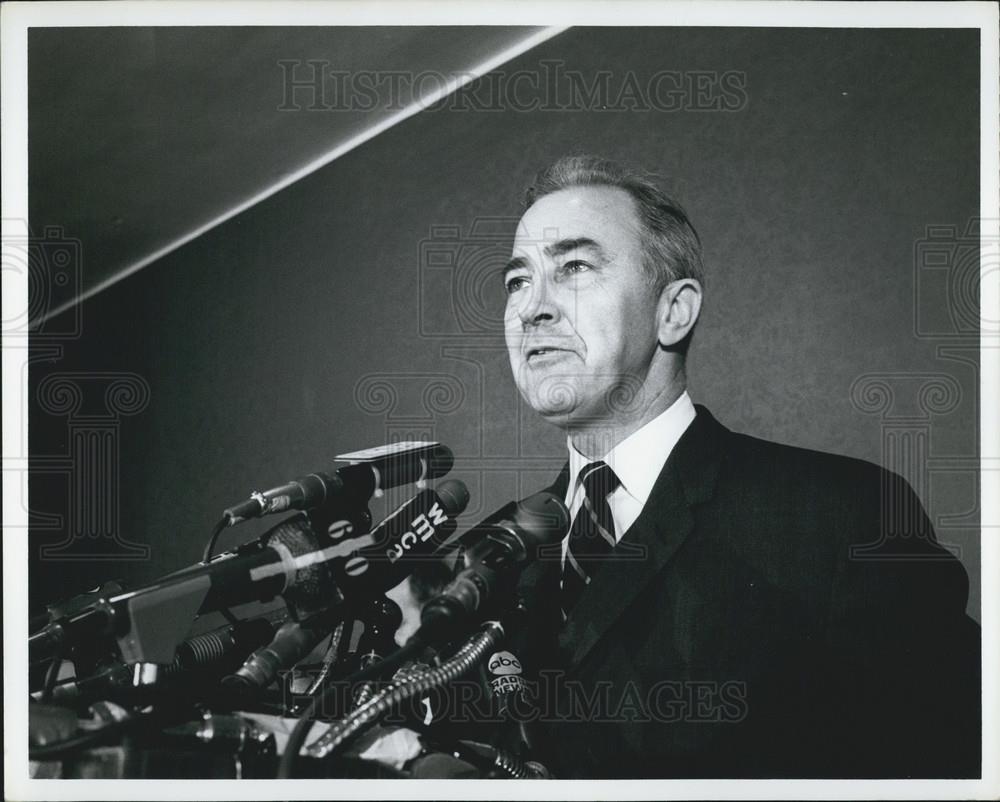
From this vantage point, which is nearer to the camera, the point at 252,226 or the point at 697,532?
the point at 697,532

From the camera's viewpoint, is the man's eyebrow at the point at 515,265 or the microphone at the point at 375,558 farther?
the man's eyebrow at the point at 515,265

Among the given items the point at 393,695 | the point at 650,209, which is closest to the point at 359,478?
the point at 393,695

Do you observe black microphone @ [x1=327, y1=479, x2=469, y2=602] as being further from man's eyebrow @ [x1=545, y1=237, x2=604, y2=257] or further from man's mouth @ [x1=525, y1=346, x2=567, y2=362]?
man's eyebrow @ [x1=545, y1=237, x2=604, y2=257]

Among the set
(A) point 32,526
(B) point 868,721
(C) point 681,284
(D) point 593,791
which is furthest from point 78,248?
(B) point 868,721

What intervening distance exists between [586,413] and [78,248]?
1.64 m

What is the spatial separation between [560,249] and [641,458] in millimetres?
662

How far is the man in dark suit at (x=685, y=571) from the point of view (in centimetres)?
277

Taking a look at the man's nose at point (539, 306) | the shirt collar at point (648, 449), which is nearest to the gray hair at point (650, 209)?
the man's nose at point (539, 306)

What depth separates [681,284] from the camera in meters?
2.83

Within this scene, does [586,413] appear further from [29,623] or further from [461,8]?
[29,623]

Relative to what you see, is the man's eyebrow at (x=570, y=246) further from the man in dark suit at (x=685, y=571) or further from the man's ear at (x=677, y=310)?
the man's ear at (x=677, y=310)

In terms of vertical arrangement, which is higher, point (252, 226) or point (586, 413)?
point (252, 226)

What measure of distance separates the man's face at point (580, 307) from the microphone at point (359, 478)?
1.15ft

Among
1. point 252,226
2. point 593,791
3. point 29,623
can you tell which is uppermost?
point 252,226
